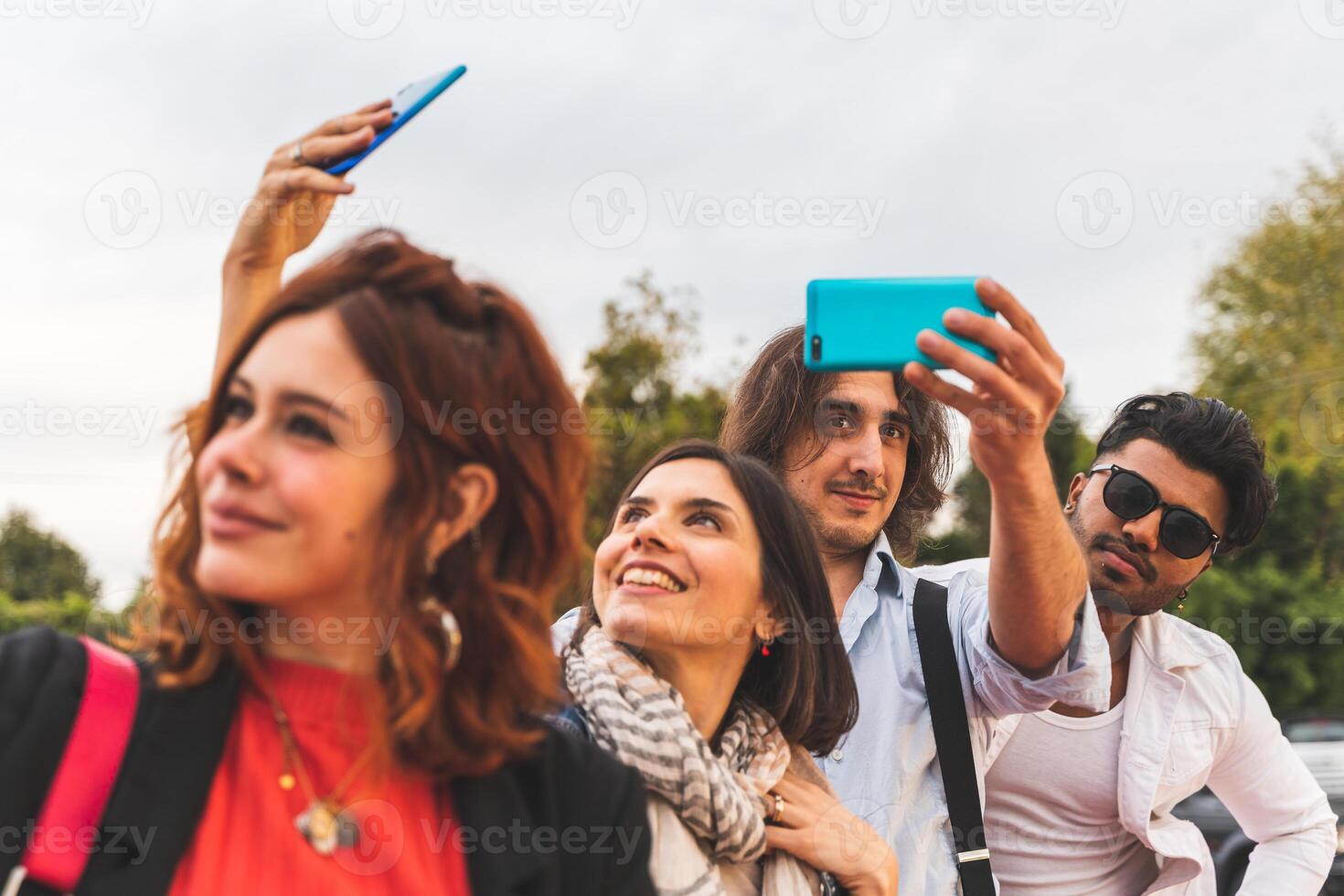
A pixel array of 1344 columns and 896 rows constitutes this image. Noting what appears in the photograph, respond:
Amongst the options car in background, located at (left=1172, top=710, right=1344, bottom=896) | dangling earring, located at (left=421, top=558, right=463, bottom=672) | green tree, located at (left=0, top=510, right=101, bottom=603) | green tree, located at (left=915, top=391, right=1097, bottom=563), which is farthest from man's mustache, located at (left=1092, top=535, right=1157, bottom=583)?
green tree, located at (left=0, top=510, right=101, bottom=603)

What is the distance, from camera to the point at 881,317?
228cm

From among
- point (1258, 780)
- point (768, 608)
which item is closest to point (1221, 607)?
point (1258, 780)

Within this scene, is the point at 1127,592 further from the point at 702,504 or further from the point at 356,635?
the point at 356,635

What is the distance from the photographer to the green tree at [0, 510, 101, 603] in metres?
48.2

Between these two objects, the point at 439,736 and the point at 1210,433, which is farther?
the point at 1210,433

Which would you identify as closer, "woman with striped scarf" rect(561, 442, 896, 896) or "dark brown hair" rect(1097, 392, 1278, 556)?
"woman with striped scarf" rect(561, 442, 896, 896)

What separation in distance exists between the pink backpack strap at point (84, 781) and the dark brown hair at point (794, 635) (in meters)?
1.11

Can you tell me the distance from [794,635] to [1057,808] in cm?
119

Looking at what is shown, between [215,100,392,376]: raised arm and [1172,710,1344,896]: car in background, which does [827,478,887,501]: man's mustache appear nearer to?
[215,100,392,376]: raised arm

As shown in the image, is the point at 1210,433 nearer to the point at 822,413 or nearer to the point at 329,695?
the point at 822,413

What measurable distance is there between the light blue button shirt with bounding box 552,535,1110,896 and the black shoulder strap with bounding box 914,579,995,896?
3 centimetres

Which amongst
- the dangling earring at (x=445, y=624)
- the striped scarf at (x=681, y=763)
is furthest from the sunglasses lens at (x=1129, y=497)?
the dangling earring at (x=445, y=624)

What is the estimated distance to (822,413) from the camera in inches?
139

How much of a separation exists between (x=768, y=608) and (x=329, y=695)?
1123 millimetres
